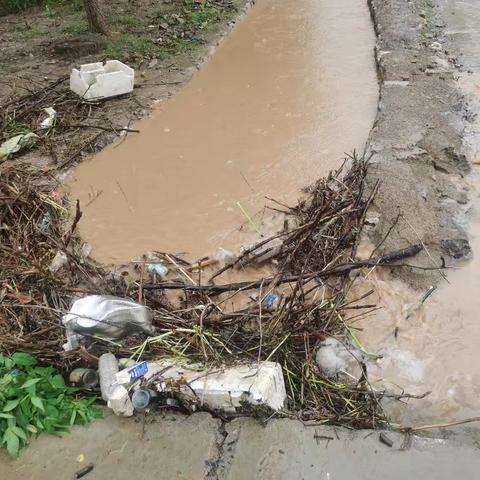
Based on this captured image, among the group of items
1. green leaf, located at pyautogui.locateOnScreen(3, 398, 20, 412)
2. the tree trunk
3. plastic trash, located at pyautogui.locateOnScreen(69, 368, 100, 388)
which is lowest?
plastic trash, located at pyautogui.locateOnScreen(69, 368, 100, 388)

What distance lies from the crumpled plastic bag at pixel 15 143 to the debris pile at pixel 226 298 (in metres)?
0.84

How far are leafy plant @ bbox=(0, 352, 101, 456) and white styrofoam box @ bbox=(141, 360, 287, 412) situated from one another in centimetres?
44

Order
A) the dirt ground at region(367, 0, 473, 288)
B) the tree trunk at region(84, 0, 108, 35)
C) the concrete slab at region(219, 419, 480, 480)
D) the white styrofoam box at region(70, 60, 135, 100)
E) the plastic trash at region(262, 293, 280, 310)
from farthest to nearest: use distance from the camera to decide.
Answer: the tree trunk at region(84, 0, 108, 35) → the white styrofoam box at region(70, 60, 135, 100) → the dirt ground at region(367, 0, 473, 288) → the plastic trash at region(262, 293, 280, 310) → the concrete slab at region(219, 419, 480, 480)

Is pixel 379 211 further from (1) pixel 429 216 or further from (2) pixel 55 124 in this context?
(2) pixel 55 124

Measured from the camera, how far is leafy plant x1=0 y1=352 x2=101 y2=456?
2746mm

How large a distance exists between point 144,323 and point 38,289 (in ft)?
2.93

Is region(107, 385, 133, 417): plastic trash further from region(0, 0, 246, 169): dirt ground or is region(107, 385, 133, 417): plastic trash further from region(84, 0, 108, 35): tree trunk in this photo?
region(84, 0, 108, 35): tree trunk

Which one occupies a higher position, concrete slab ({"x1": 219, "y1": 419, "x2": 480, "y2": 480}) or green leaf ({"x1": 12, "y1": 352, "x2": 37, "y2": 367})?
A: green leaf ({"x1": 12, "y1": 352, "x2": 37, "y2": 367})

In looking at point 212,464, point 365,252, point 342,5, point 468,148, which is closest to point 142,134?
point 365,252

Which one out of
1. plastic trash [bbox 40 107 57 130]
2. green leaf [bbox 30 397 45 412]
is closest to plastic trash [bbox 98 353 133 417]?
green leaf [bbox 30 397 45 412]

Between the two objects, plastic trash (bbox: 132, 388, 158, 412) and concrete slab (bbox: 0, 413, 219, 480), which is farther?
plastic trash (bbox: 132, 388, 158, 412)

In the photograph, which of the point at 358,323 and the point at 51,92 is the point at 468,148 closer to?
the point at 358,323

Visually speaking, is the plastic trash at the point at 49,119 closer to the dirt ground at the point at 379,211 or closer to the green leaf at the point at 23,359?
the dirt ground at the point at 379,211

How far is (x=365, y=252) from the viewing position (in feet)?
12.8
